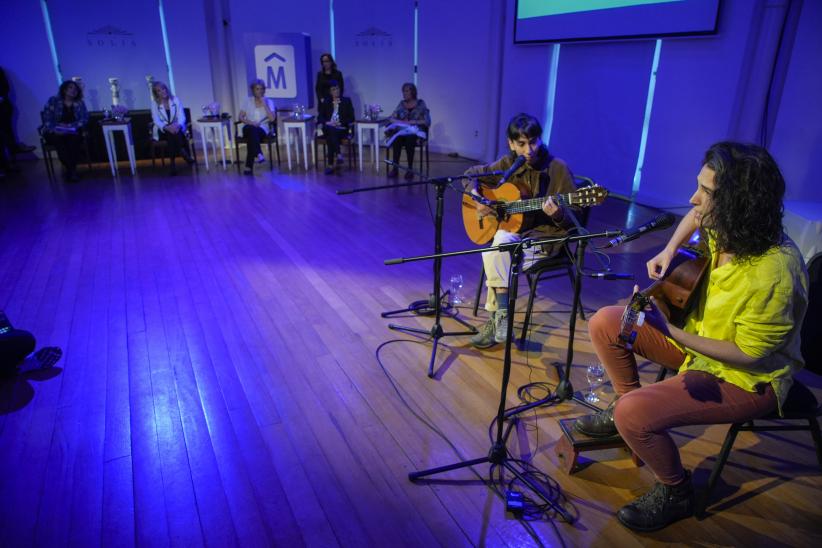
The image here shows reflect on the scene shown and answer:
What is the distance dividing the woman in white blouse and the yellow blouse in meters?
6.77

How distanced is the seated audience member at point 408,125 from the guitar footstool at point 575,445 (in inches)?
216

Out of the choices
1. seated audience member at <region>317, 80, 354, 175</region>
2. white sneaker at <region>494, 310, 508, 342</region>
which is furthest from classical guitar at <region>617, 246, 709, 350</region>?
seated audience member at <region>317, 80, 354, 175</region>

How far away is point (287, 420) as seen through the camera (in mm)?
2451

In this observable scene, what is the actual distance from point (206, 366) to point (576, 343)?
2.09m

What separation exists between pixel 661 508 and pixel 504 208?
165 cm

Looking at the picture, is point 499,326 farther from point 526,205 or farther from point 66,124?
point 66,124

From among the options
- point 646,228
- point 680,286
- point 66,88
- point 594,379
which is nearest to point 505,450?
point 594,379

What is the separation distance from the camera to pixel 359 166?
8008 mm

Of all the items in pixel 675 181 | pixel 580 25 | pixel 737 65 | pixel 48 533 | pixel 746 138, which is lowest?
pixel 48 533

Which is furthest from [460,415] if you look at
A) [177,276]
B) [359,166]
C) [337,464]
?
[359,166]

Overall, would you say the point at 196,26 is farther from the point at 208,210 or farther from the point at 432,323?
the point at 432,323

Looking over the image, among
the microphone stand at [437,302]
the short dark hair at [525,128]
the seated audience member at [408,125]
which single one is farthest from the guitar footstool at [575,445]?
the seated audience member at [408,125]

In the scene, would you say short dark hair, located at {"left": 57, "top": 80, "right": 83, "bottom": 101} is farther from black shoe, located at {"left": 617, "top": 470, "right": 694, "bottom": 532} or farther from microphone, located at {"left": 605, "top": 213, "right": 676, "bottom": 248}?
black shoe, located at {"left": 617, "top": 470, "right": 694, "bottom": 532}

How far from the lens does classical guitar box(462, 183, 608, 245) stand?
8.70 feet
